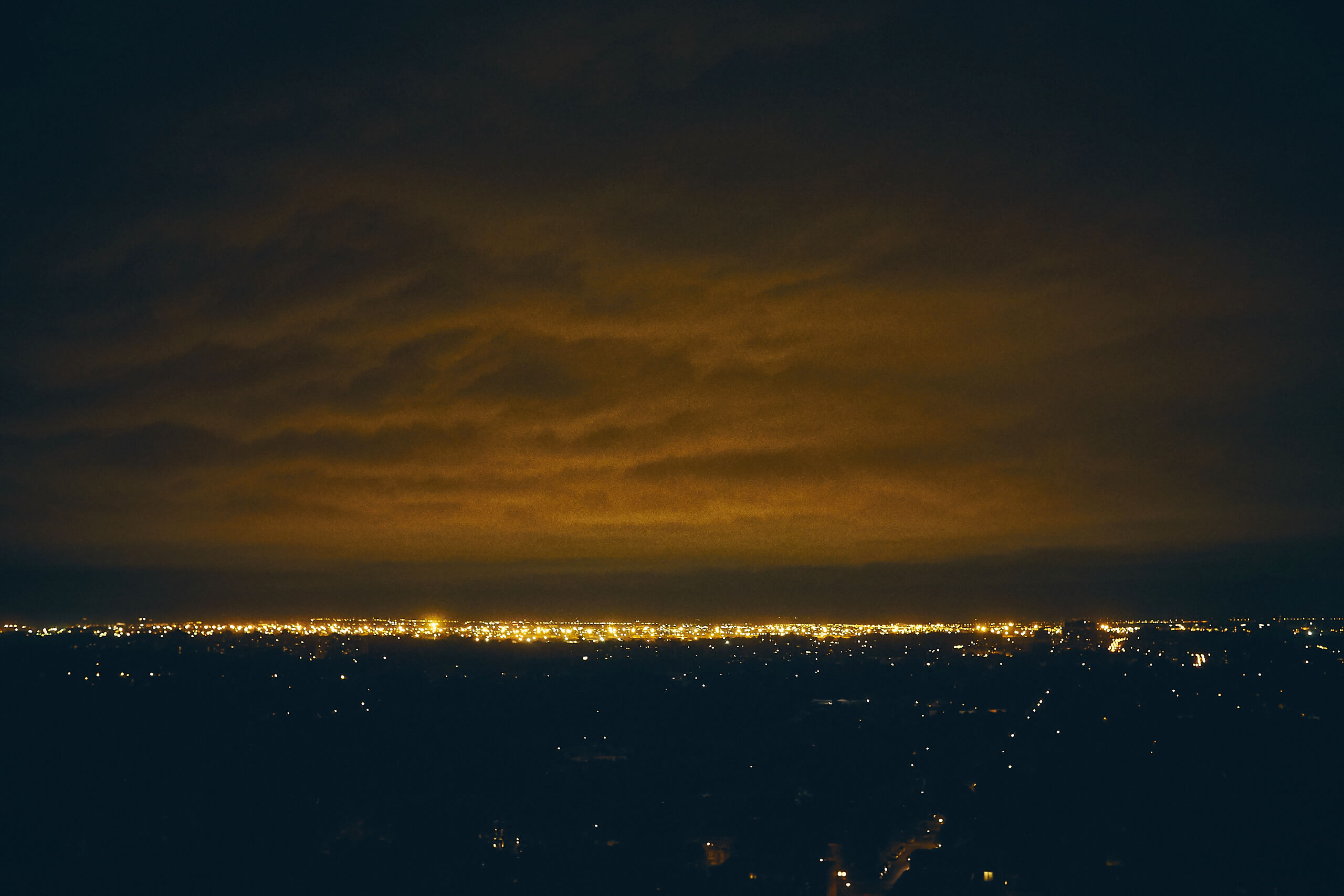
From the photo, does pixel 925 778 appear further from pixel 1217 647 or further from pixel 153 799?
pixel 1217 647

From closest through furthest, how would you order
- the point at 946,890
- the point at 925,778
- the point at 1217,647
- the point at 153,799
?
the point at 946,890 → the point at 153,799 → the point at 925,778 → the point at 1217,647

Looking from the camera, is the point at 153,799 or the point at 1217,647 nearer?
the point at 153,799

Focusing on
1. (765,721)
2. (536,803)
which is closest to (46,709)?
(536,803)

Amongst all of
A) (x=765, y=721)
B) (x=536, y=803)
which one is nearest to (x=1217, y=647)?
(x=765, y=721)

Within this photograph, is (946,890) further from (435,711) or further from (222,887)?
(435,711)

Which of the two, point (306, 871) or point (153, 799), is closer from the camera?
point (306, 871)

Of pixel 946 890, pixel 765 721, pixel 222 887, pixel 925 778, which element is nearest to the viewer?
pixel 946 890
